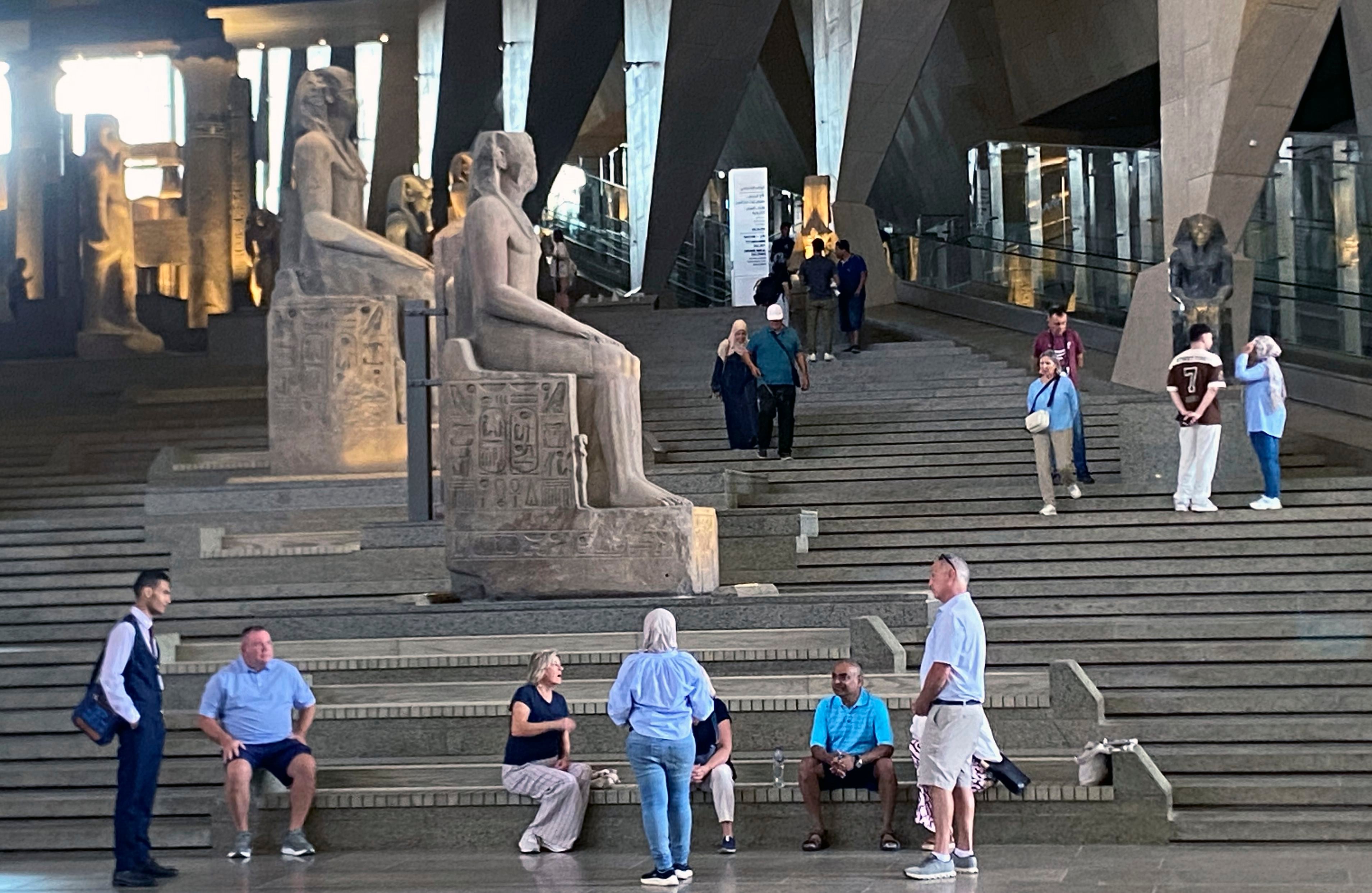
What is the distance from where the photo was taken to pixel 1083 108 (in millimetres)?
32500

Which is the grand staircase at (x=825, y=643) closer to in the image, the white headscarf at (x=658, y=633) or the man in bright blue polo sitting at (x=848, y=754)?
the man in bright blue polo sitting at (x=848, y=754)

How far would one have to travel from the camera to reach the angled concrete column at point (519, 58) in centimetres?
3112

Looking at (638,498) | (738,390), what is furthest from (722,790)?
(738,390)

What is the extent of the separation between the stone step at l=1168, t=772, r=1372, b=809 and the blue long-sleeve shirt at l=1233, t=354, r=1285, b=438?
186 inches

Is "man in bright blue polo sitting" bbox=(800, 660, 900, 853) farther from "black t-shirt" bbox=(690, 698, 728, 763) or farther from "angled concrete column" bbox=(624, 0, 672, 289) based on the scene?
"angled concrete column" bbox=(624, 0, 672, 289)

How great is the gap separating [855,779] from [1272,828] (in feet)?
5.98

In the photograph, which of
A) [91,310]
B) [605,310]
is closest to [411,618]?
[605,310]

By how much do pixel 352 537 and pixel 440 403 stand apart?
194 centimetres

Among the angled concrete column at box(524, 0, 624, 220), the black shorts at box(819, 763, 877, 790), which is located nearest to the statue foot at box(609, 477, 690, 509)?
the black shorts at box(819, 763, 877, 790)

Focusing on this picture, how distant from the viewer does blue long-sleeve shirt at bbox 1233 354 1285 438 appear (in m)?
12.9

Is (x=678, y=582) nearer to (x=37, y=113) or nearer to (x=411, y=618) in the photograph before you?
(x=411, y=618)

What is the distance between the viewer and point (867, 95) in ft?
84.3

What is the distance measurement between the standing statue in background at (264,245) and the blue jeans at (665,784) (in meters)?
21.7

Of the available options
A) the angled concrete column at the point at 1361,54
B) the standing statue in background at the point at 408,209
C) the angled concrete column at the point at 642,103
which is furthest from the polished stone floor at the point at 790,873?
the angled concrete column at the point at 642,103
